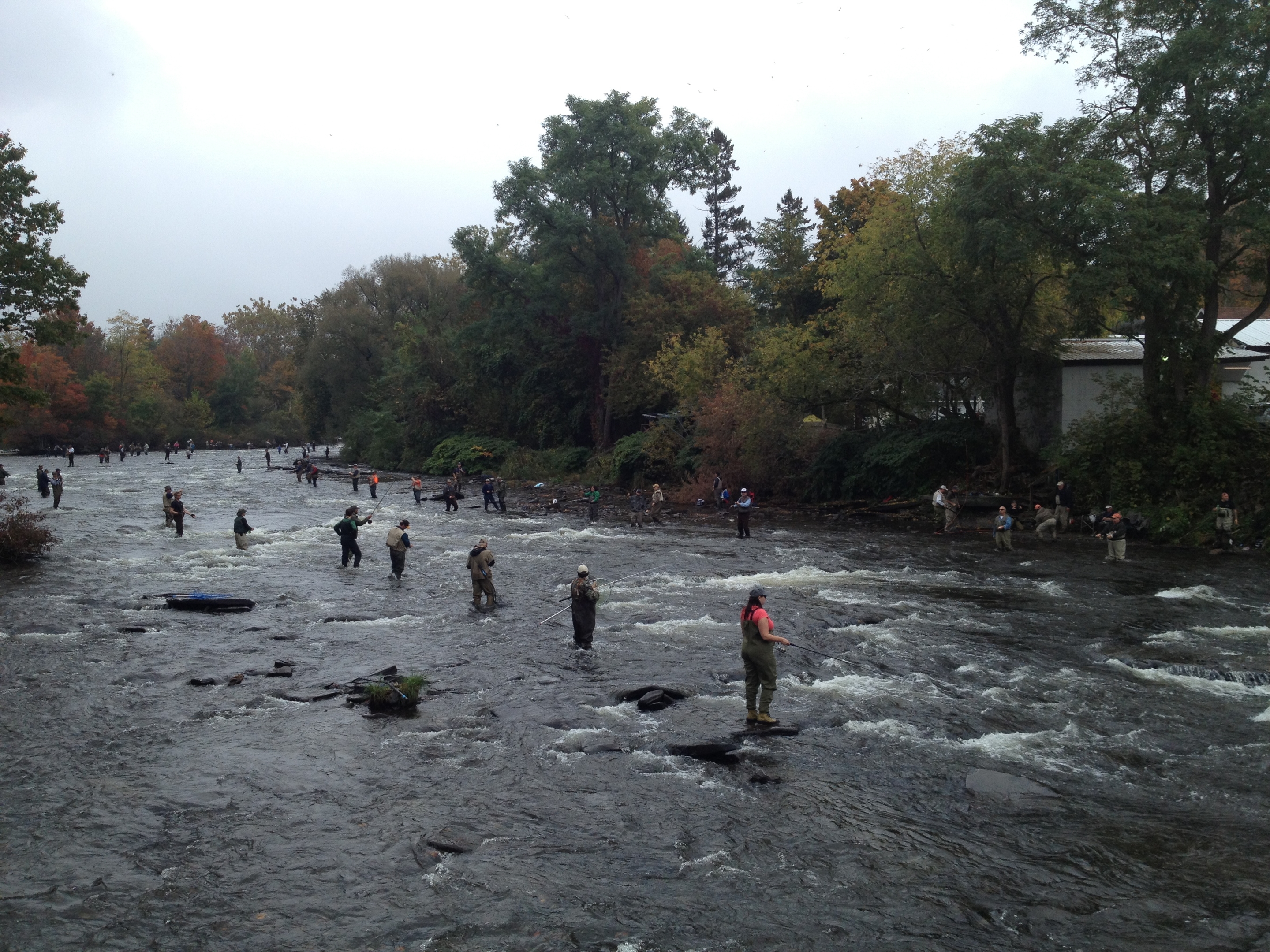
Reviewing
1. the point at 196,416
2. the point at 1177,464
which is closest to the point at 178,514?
the point at 1177,464

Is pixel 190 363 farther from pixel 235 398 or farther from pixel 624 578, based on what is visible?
pixel 624 578

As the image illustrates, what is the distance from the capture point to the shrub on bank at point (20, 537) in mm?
28266

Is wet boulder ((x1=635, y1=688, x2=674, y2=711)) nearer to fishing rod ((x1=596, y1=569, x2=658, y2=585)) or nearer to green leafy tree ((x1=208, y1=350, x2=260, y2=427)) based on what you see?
fishing rod ((x1=596, y1=569, x2=658, y2=585))

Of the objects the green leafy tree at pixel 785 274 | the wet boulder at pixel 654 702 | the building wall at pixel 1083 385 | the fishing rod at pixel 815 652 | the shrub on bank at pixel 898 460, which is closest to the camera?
the wet boulder at pixel 654 702

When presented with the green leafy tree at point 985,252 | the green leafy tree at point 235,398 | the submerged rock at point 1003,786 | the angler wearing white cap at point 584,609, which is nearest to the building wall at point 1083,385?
the green leafy tree at point 985,252

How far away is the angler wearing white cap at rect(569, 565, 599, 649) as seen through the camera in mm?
18328

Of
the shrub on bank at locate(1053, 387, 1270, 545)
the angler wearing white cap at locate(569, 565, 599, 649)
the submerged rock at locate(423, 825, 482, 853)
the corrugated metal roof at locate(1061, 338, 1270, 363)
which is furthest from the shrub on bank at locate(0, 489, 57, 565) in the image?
the corrugated metal roof at locate(1061, 338, 1270, 363)

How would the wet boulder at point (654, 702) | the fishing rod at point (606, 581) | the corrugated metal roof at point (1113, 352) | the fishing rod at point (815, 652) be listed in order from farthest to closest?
1. the corrugated metal roof at point (1113, 352)
2. the fishing rod at point (606, 581)
3. the fishing rod at point (815, 652)
4. the wet boulder at point (654, 702)

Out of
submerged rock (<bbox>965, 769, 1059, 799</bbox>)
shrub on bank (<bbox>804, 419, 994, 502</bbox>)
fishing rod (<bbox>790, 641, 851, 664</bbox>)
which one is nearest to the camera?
submerged rock (<bbox>965, 769, 1059, 799</bbox>)

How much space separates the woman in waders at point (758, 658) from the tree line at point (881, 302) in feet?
67.3

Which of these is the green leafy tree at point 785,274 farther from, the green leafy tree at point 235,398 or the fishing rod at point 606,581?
the green leafy tree at point 235,398

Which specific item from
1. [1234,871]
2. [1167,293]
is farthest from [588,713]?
[1167,293]

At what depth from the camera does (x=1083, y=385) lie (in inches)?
1422

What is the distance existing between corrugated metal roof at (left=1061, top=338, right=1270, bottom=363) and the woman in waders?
84.5 feet
